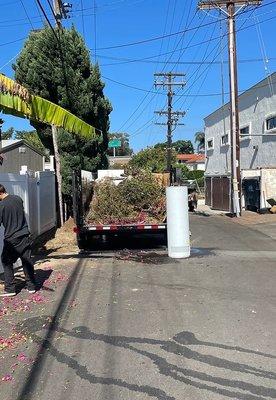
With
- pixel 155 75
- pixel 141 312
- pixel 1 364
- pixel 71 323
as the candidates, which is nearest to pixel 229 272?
pixel 141 312

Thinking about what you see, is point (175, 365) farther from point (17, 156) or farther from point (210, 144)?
point (210, 144)

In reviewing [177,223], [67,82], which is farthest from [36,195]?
[67,82]

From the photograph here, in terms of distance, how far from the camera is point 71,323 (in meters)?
6.67

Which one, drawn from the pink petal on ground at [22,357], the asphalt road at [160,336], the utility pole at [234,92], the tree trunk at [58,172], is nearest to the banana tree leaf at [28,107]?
the asphalt road at [160,336]

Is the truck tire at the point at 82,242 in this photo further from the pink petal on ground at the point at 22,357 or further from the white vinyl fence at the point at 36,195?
the pink petal on ground at the point at 22,357

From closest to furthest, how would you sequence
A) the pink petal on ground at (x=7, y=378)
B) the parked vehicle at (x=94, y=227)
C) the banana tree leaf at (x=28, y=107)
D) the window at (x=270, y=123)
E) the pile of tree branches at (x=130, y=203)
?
1. the pink petal on ground at (x=7, y=378)
2. the banana tree leaf at (x=28, y=107)
3. the parked vehicle at (x=94, y=227)
4. the pile of tree branches at (x=130, y=203)
5. the window at (x=270, y=123)

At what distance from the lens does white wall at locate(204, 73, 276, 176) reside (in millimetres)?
28781

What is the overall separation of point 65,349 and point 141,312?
161 centimetres

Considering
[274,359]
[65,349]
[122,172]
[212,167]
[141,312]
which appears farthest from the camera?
[212,167]

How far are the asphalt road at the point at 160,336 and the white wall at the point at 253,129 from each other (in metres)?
19.3

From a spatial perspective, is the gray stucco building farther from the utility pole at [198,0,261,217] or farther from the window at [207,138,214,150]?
the window at [207,138,214,150]

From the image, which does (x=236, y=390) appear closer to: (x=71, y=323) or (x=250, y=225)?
(x=71, y=323)

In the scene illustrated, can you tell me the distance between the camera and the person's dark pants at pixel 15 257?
8.05 m

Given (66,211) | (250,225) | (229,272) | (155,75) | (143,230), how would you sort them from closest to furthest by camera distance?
1. (229,272)
2. (143,230)
3. (66,211)
4. (250,225)
5. (155,75)
